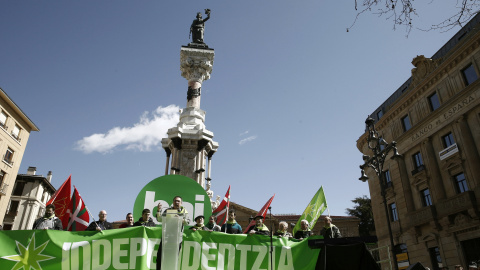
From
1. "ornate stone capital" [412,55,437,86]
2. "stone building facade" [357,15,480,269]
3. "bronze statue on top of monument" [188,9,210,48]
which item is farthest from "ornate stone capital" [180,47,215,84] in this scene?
"ornate stone capital" [412,55,437,86]

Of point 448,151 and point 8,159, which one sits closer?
point 448,151

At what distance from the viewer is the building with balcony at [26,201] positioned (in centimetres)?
4147

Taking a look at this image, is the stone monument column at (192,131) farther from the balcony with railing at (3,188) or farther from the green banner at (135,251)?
the balcony with railing at (3,188)

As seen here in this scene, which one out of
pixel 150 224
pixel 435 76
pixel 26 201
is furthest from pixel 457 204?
pixel 26 201

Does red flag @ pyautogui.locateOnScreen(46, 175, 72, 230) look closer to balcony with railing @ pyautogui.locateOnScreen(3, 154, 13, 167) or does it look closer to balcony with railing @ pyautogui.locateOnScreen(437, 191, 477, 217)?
balcony with railing @ pyautogui.locateOnScreen(437, 191, 477, 217)

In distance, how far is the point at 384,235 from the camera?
98.0ft

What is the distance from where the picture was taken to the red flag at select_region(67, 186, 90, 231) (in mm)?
8070

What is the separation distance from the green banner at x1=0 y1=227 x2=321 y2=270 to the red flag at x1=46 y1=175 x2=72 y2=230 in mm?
1994

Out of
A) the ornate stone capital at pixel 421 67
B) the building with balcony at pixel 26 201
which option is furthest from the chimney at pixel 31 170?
the ornate stone capital at pixel 421 67

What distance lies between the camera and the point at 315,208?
10281mm

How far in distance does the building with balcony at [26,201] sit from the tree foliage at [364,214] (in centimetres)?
4356

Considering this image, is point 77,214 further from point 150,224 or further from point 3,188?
point 3,188

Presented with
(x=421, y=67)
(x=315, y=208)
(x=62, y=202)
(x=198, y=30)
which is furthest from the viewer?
(x=421, y=67)

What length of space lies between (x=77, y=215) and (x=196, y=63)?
11065 millimetres
